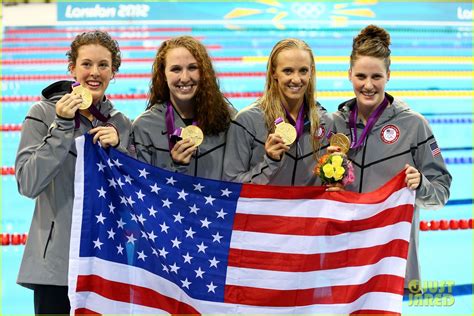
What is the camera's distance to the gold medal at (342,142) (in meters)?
3.00

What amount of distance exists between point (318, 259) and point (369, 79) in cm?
83

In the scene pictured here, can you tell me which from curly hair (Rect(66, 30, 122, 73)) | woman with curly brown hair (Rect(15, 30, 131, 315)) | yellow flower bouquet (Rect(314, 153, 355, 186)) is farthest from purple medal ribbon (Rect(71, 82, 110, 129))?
yellow flower bouquet (Rect(314, 153, 355, 186))

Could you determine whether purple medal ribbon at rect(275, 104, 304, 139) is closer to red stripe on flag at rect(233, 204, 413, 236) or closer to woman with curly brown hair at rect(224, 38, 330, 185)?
woman with curly brown hair at rect(224, 38, 330, 185)

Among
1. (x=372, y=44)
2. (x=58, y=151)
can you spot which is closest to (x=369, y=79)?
(x=372, y=44)

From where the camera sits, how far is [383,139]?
312 centimetres

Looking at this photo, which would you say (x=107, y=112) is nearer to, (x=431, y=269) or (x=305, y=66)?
(x=305, y=66)

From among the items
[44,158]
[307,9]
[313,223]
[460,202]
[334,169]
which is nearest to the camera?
[44,158]

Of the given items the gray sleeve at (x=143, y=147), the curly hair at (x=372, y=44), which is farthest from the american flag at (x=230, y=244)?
the curly hair at (x=372, y=44)

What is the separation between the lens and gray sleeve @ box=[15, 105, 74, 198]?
9.09ft

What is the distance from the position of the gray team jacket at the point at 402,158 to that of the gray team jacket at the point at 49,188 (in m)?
1.07

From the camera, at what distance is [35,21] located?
2238 cm

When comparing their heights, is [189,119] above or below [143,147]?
above

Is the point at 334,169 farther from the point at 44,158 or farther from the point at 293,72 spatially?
the point at 44,158

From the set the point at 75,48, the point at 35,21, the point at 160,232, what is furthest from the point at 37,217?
the point at 35,21
